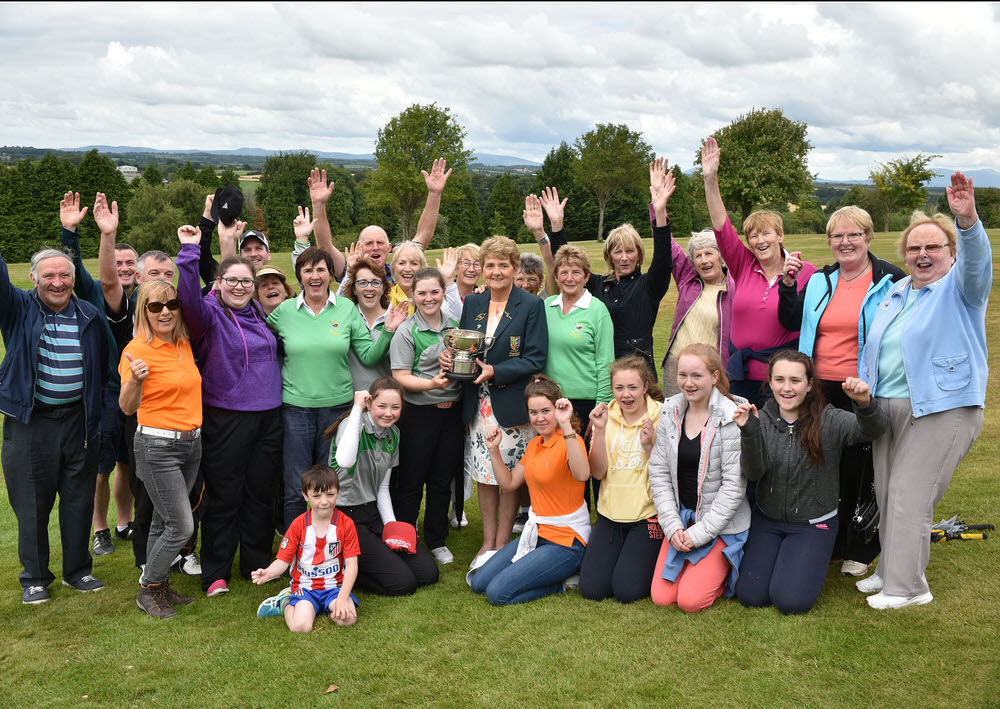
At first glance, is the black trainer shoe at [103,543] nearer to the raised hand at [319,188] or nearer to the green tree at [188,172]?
the raised hand at [319,188]

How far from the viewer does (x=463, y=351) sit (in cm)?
512

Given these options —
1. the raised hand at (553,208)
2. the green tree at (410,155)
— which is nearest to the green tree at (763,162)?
the green tree at (410,155)

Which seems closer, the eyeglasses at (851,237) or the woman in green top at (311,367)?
the eyeglasses at (851,237)

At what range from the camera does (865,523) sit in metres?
4.94

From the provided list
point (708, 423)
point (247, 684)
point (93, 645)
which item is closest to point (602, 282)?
point (708, 423)

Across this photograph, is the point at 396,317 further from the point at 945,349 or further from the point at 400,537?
the point at 945,349

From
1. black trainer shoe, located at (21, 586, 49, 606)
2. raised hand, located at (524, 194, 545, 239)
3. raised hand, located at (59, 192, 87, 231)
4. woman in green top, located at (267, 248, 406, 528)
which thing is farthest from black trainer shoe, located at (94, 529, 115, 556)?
raised hand, located at (524, 194, 545, 239)

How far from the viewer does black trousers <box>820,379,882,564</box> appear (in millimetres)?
4988

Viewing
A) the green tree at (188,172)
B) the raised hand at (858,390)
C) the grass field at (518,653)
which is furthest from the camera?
the green tree at (188,172)

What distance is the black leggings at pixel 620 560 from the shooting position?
15.9 feet

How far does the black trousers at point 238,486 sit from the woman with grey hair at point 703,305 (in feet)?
9.76

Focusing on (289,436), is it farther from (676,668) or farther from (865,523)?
(865,523)

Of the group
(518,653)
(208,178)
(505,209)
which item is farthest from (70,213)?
(208,178)

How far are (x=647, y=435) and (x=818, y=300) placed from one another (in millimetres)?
1380
